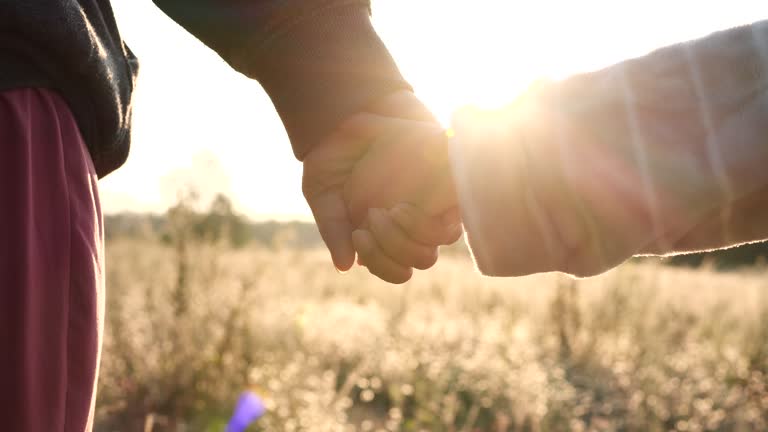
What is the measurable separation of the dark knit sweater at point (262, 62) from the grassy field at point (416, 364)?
1.45 metres

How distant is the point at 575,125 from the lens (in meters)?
0.81

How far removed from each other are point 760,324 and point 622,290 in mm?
956

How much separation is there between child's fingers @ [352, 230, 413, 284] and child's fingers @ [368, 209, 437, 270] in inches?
0.5

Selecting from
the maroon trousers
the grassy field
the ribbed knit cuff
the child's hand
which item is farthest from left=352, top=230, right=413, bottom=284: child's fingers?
the grassy field

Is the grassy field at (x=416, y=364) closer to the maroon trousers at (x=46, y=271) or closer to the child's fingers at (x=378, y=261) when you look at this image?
the child's fingers at (x=378, y=261)

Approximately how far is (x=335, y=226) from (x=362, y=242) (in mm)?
118

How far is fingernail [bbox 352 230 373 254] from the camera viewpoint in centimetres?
119

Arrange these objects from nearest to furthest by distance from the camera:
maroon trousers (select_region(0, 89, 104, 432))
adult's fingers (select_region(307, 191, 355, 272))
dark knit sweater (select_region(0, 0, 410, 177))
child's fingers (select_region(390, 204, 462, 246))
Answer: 1. maroon trousers (select_region(0, 89, 104, 432))
2. dark knit sweater (select_region(0, 0, 410, 177))
3. child's fingers (select_region(390, 204, 462, 246))
4. adult's fingers (select_region(307, 191, 355, 272))

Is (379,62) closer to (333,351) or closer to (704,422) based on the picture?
(704,422)

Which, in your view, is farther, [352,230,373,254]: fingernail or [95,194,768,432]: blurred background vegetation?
[95,194,768,432]: blurred background vegetation

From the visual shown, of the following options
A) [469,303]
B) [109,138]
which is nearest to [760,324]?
[469,303]

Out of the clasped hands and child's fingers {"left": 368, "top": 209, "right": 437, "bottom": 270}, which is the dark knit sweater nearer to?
the clasped hands

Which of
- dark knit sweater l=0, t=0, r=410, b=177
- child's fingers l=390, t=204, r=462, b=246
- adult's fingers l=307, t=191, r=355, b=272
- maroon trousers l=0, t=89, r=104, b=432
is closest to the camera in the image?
maroon trousers l=0, t=89, r=104, b=432

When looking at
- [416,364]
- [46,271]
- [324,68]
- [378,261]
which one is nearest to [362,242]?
[378,261]
